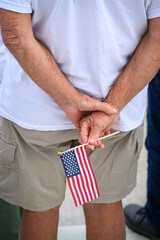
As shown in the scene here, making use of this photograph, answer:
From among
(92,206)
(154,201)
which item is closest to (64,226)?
(154,201)

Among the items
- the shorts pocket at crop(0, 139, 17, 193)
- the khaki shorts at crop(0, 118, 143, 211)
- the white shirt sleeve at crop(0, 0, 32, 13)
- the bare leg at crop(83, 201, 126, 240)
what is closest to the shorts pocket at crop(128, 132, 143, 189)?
the khaki shorts at crop(0, 118, 143, 211)

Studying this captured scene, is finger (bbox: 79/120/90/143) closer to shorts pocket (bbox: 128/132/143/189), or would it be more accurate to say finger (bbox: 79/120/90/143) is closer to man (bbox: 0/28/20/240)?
shorts pocket (bbox: 128/132/143/189)

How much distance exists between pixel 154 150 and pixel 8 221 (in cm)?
88

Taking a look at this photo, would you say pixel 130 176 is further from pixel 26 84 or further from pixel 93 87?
pixel 26 84

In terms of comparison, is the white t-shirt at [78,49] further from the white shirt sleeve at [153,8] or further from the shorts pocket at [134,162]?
the shorts pocket at [134,162]

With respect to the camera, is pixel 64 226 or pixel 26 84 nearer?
pixel 26 84

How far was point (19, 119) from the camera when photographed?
1478mm

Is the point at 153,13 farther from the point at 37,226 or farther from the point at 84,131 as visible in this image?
the point at 37,226

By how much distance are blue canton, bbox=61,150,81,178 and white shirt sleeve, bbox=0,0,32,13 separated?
22.6 inches

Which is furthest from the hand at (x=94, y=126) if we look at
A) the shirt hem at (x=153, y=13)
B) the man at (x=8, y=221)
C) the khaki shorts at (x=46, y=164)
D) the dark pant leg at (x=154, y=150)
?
the man at (x=8, y=221)

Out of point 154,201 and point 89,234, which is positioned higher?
point 89,234

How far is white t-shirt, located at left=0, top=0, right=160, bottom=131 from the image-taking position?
1.26m

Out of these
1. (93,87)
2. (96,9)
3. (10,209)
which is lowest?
(10,209)

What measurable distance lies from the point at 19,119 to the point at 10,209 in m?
0.64
